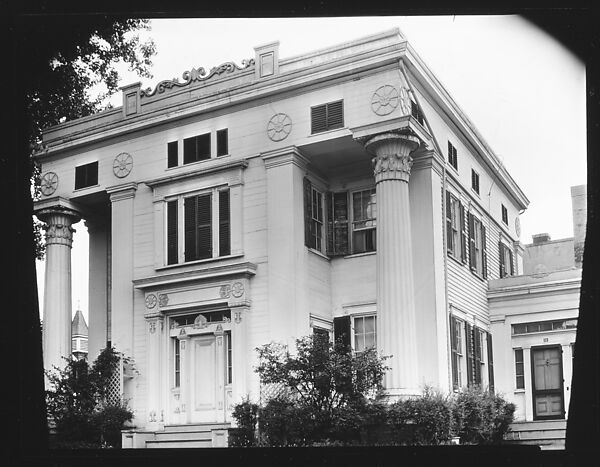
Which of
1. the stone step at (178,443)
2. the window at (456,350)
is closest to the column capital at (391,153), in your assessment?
the window at (456,350)

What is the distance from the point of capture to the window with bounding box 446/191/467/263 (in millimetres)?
13352

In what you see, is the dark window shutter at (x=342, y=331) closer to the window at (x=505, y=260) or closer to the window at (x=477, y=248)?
the window at (x=477, y=248)

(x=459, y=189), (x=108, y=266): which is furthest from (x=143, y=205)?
(x=459, y=189)

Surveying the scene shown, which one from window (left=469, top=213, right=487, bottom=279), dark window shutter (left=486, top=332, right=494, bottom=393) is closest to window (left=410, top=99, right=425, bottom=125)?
window (left=469, top=213, right=487, bottom=279)

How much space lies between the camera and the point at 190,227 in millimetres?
12273

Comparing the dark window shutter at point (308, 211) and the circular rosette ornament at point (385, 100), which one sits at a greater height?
the circular rosette ornament at point (385, 100)

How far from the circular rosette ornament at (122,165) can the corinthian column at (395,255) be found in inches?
138

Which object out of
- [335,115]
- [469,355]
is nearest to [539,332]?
[469,355]

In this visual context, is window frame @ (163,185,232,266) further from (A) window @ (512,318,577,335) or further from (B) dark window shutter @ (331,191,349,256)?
(A) window @ (512,318,577,335)

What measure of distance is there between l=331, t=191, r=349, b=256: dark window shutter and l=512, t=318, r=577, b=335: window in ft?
12.2

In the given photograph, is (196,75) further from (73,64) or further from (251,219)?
(251,219)

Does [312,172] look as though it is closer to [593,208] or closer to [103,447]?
[103,447]

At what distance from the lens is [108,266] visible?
12.3 m

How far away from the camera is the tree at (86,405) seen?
11422 mm
